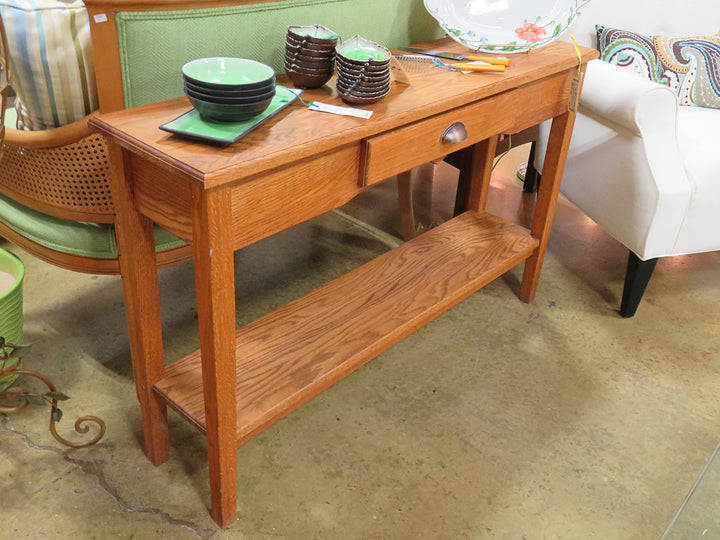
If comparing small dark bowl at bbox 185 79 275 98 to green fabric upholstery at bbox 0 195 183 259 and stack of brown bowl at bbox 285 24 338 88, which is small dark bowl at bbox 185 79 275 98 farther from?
green fabric upholstery at bbox 0 195 183 259

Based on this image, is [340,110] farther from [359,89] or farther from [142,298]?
[142,298]

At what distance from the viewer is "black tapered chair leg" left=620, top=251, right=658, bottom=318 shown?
191 cm

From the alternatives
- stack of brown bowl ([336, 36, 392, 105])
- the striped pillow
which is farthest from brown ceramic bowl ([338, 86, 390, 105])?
the striped pillow

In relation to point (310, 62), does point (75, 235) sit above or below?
below

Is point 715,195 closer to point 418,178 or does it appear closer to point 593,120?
point 593,120

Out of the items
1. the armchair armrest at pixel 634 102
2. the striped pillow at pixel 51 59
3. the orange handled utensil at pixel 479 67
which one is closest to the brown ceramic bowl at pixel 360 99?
the orange handled utensil at pixel 479 67

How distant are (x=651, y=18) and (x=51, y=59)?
2.14 m

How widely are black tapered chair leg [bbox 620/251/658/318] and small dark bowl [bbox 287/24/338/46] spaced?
1154 millimetres

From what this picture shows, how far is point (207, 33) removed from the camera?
48.1 inches

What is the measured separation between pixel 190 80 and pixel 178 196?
177 millimetres

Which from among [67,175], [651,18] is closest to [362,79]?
[67,175]

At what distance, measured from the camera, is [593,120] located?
195 centimetres

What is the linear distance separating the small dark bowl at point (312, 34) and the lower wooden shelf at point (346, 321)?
0.60 metres

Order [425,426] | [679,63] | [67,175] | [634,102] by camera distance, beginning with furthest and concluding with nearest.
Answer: [679,63], [634,102], [425,426], [67,175]
